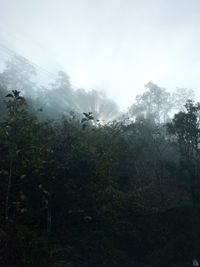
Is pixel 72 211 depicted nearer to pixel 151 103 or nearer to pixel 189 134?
pixel 189 134

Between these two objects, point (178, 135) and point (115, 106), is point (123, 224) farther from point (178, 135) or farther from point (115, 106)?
point (115, 106)

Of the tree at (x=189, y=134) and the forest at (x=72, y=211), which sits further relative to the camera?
the tree at (x=189, y=134)

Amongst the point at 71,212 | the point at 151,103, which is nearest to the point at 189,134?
the point at 71,212

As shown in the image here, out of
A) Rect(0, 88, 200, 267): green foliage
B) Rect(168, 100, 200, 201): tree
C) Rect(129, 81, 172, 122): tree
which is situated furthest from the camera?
Rect(129, 81, 172, 122): tree

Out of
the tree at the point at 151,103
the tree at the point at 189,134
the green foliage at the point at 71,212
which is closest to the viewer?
the green foliage at the point at 71,212

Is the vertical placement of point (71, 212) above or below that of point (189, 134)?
below

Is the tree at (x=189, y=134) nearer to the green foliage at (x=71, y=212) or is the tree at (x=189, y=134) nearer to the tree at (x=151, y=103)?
the green foliage at (x=71, y=212)

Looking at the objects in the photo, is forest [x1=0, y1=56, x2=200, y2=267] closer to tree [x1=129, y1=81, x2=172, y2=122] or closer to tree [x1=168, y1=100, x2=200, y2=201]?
tree [x1=168, y1=100, x2=200, y2=201]

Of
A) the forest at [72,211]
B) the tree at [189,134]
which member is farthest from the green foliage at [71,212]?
the tree at [189,134]

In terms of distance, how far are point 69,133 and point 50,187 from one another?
3.38 meters

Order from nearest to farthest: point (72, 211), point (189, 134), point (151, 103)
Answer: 1. point (72, 211)
2. point (189, 134)
3. point (151, 103)

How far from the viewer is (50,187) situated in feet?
52.3

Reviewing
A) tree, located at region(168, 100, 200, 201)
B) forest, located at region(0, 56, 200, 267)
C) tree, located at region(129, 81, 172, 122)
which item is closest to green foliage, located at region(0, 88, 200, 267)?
forest, located at region(0, 56, 200, 267)

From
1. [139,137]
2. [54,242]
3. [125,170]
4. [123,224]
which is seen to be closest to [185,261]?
[123,224]
